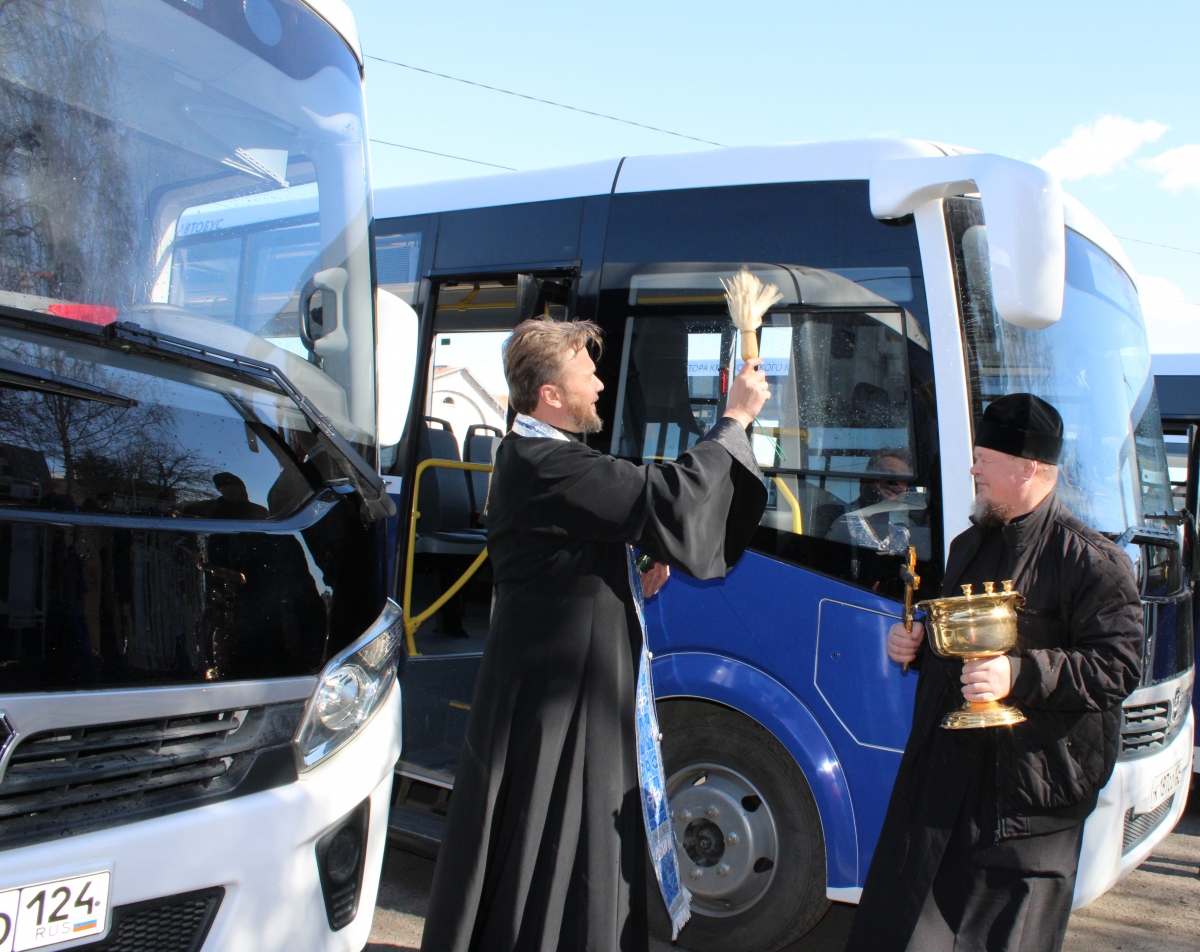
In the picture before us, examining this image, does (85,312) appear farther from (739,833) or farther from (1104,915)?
(1104,915)

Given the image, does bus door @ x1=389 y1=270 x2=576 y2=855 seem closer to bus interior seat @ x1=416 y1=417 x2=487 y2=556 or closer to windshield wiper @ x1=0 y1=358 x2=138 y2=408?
bus interior seat @ x1=416 y1=417 x2=487 y2=556

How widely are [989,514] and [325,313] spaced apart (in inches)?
80.9

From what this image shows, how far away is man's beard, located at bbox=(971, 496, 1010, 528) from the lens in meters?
2.56

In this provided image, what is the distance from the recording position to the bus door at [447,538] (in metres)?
4.36

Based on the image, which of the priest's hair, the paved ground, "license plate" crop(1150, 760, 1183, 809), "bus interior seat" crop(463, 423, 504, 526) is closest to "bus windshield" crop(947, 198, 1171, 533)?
"license plate" crop(1150, 760, 1183, 809)

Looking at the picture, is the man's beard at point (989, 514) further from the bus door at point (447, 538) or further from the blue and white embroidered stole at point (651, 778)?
the bus door at point (447, 538)

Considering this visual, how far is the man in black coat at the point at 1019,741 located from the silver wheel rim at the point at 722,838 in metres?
0.93

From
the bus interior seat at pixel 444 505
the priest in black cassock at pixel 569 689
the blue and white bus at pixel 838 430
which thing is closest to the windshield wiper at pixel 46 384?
the priest in black cassock at pixel 569 689

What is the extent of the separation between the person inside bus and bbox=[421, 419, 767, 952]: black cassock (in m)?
0.98

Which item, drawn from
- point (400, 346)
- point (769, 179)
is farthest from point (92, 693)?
point (769, 179)

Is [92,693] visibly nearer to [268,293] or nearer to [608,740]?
[608,740]

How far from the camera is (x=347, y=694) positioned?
8.45 ft

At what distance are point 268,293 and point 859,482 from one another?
6.66 ft

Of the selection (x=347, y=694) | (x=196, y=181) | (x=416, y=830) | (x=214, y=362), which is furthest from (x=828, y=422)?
(x=416, y=830)
